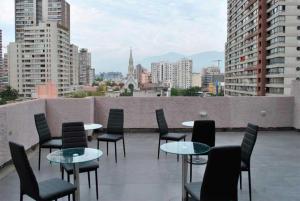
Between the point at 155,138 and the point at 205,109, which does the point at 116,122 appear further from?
the point at 205,109

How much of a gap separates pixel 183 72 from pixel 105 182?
48.2 meters

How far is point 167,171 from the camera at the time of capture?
5.49 meters

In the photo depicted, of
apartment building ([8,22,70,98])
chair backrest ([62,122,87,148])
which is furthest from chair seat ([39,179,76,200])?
apartment building ([8,22,70,98])

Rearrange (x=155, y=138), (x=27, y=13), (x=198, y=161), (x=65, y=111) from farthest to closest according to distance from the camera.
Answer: (x=27, y=13)
(x=155, y=138)
(x=65, y=111)
(x=198, y=161)

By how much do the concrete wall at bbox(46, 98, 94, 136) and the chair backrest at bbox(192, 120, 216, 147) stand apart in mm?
4160

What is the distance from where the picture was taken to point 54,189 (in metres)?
3.30

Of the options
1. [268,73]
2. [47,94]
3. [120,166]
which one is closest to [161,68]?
[268,73]

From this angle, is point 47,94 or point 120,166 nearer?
point 120,166

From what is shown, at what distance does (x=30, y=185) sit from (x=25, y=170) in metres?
0.17

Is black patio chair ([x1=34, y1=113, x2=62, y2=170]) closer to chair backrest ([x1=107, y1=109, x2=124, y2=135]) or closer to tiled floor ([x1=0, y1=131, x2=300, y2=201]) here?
tiled floor ([x1=0, y1=131, x2=300, y2=201])

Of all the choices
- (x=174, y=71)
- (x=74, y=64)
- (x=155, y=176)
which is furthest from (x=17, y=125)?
(x=74, y=64)

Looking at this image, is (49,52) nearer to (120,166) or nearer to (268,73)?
(268,73)

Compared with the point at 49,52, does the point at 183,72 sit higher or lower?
lower

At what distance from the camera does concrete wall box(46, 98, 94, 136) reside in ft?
27.6
